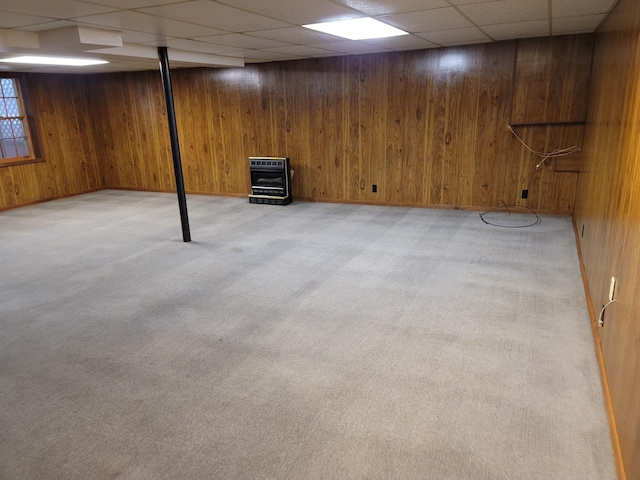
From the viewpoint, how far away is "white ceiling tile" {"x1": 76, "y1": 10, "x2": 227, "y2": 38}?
127 inches

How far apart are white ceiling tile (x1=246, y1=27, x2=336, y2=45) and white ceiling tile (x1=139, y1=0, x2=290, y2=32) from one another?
206 mm

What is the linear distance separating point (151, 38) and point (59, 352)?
2.94 meters

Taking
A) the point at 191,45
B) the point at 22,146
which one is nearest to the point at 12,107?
the point at 22,146

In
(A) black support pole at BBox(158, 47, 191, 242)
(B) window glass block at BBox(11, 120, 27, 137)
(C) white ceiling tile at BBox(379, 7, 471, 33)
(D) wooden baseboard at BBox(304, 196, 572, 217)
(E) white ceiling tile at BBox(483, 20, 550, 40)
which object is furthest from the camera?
(B) window glass block at BBox(11, 120, 27, 137)

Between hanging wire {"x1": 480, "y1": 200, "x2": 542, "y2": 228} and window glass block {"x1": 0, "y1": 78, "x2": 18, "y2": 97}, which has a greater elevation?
window glass block {"x1": 0, "y1": 78, "x2": 18, "y2": 97}

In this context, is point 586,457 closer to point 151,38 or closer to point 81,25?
point 81,25

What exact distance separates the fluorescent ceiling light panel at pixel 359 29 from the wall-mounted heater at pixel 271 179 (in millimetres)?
2553

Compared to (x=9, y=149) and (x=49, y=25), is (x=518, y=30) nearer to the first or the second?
(x=49, y=25)

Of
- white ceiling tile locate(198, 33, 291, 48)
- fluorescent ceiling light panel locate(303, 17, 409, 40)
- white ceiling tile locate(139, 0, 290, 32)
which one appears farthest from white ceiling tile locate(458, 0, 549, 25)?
white ceiling tile locate(198, 33, 291, 48)

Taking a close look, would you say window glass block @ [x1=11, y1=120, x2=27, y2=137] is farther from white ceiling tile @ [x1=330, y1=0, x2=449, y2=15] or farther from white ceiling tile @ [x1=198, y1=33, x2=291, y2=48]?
white ceiling tile @ [x1=330, y1=0, x2=449, y2=15]

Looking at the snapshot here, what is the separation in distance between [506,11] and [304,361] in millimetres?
3163

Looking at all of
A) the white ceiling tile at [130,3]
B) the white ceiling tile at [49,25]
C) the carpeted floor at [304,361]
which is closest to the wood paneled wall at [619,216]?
the carpeted floor at [304,361]

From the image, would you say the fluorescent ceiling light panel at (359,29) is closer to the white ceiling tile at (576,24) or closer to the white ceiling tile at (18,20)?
the white ceiling tile at (576,24)

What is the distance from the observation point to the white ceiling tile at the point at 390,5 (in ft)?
10.0
